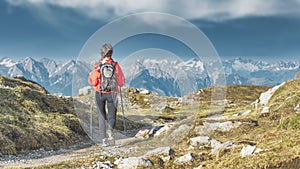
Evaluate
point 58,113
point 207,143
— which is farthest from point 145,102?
point 207,143

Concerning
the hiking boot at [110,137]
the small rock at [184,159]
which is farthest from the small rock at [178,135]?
the small rock at [184,159]

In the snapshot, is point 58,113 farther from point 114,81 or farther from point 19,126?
point 114,81

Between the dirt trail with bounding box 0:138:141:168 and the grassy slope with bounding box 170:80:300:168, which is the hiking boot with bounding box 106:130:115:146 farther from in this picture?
the grassy slope with bounding box 170:80:300:168

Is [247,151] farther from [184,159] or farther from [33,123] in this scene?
[33,123]

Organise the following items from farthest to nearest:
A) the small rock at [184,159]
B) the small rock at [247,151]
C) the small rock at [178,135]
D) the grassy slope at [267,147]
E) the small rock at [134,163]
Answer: the small rock at [178,135] → the small rock at [184,159] → the small rock at [134,163] → the small rock at [247,151] → the grassy slope at [267,147]

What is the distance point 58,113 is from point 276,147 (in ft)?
102

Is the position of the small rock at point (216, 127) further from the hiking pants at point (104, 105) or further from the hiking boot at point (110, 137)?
the hiking pants at point (104, 105)

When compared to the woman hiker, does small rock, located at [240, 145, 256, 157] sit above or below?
below

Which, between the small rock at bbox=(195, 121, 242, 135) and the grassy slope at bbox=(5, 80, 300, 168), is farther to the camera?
the small rock at bbox=(195, 121, 242, 135)

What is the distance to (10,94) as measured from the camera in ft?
118

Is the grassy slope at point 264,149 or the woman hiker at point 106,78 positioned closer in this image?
the grassy slope at point 264,149

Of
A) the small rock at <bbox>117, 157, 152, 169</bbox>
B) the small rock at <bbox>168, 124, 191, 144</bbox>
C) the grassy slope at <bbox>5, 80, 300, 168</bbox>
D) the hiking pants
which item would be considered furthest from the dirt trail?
the small rock at <bbox>117, 157, 152, 169</bbox>

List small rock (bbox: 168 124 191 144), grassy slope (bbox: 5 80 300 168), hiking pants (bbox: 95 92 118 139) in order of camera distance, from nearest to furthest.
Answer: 1. grassy slope (bbox: 5 80 300 168)
2. hiking pants (bbox: 95 92 118 139)
3. small rock (bbox: 168 124 191 144)

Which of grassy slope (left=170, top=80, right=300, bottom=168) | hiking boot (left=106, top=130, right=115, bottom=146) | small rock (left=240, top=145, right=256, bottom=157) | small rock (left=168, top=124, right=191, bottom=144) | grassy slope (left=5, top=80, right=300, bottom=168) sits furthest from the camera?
small rock (left=168, top=124, right=191, bottom=144)
